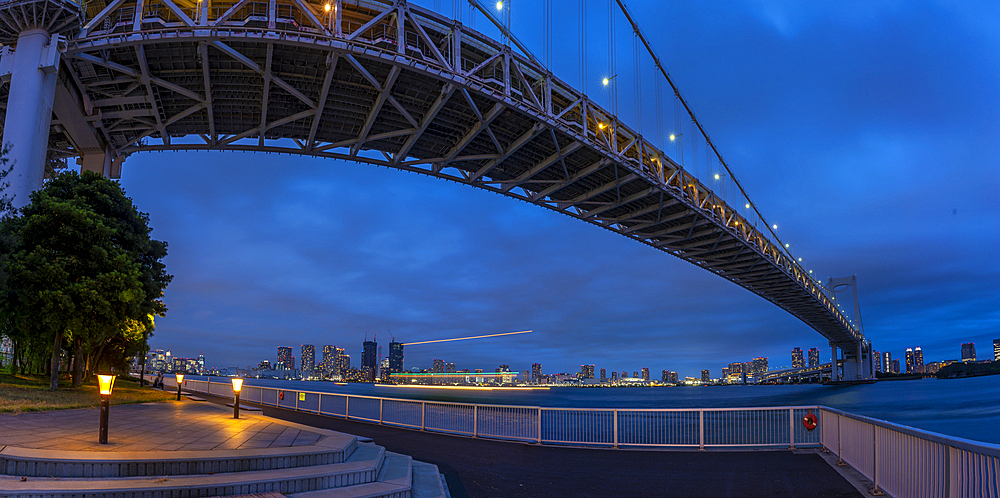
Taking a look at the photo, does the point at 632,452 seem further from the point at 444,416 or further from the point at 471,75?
the point at 471,75

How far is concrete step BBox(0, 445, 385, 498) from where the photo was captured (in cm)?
557

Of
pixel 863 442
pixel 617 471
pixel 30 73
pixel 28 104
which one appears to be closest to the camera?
pixel 863 442

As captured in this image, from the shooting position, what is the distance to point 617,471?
9953 mm

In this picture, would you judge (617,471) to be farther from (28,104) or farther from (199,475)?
(28,104)

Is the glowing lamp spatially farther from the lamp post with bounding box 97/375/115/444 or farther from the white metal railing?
the white metal railing

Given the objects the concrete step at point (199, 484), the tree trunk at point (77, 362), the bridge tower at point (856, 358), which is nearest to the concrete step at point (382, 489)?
the concrete step at point (199, 484)

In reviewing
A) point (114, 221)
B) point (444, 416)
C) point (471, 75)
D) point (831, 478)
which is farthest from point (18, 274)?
point (831, 478)

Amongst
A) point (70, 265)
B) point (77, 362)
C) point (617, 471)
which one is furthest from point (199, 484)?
point (77, 362)

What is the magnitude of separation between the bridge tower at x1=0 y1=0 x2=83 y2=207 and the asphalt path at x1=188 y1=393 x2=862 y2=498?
1666cm

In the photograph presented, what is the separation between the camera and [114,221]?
19.9m

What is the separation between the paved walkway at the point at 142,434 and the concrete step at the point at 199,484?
120cm

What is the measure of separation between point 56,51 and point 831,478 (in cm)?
2714

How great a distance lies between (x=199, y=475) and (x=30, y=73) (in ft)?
69.5

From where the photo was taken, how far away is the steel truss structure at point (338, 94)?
2075 cm
